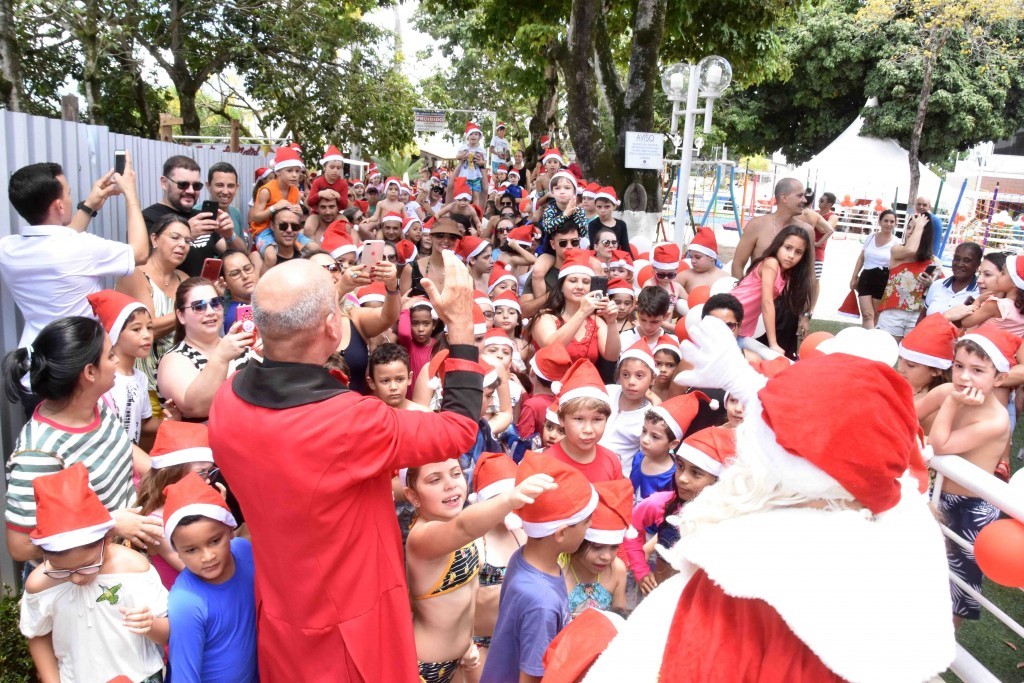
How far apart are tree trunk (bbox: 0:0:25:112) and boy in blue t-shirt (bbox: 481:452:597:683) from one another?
909 centimetres

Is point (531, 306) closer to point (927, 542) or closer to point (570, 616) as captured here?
point (570, 616)

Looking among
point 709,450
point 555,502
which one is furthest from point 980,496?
point 555,502

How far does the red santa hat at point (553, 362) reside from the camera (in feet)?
15.4

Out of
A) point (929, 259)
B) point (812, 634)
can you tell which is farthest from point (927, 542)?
point (929, 259)

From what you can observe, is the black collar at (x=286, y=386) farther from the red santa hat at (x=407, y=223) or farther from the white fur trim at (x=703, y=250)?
the red santa hat at (x=407, y=223)

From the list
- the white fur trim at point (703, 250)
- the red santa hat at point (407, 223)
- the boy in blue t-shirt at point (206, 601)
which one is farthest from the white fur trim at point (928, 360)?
the red santa hat at point (407, 223)

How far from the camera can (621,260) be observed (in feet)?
21.9

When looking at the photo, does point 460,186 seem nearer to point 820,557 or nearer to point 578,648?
point 578,648

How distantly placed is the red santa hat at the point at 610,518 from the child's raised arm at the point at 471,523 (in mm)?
563

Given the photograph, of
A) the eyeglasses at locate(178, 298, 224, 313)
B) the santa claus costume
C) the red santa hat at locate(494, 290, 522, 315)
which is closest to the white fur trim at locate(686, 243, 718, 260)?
the red santa hat at locate(494, 290, 522, 315)

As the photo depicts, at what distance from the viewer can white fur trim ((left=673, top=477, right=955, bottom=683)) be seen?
4.56 ft

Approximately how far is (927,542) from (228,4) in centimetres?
1619

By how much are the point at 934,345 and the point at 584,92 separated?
9.82 meters

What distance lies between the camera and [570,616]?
275 cm
